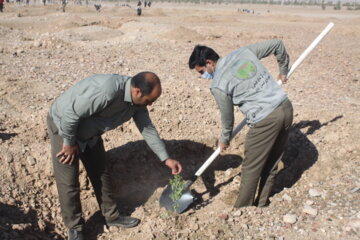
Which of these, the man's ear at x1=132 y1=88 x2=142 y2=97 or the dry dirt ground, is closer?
the man's ear at x1=132 y1=88 x2=142 y2=97

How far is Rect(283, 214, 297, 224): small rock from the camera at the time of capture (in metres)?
3.22

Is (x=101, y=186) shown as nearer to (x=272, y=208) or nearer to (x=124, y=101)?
(x=124, y=101)

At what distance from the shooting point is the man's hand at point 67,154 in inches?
111

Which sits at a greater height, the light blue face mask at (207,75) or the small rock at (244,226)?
the light blue face mask at (207,75)

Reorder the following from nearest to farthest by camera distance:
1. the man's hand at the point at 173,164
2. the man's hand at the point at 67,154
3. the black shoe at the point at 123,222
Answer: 1. the man's hand at the point at 67,154
2. the man's hand at the point at 173,164
3. the black shoe at the point at 123,222

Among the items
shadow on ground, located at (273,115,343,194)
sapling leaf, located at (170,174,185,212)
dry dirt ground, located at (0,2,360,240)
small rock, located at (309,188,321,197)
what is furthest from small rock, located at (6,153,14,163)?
small rock, located at (309,188,321,197)

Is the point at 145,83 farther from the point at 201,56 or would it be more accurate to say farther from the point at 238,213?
the point at 238,213

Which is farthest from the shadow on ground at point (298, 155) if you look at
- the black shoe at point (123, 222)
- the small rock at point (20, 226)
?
the small rock at point (20, 226)

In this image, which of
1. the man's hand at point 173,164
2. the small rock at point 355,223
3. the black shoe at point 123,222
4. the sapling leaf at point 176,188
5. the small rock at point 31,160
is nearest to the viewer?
the small rock at point 355,223

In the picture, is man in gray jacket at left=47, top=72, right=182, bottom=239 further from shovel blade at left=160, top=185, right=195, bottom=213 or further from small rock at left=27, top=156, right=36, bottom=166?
small rock at left=27, top=156, right=36, bottom=166

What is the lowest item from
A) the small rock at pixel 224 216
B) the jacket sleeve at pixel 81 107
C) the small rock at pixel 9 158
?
the small rock at pixel 224 216

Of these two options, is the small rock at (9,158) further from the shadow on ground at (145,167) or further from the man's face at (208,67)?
the man's face at (208,67)

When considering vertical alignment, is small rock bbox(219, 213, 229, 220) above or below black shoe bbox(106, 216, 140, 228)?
above

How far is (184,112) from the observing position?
5145 millimetres
